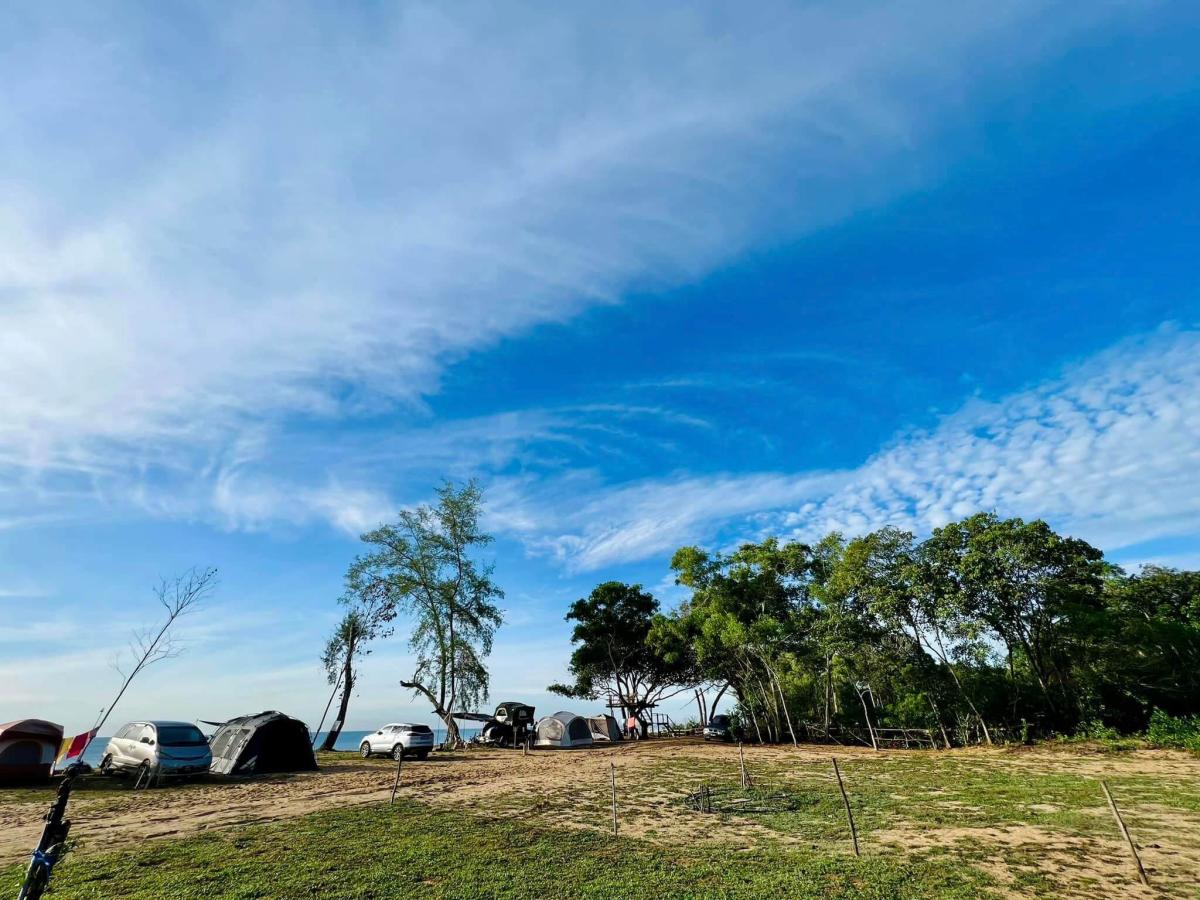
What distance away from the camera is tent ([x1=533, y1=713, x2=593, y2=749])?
3731cm

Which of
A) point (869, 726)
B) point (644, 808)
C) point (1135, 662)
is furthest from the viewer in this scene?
point (869, 726)

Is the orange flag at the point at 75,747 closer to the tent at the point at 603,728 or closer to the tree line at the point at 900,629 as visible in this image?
the tree line at the point at 900,629

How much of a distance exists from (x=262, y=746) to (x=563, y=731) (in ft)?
68.1

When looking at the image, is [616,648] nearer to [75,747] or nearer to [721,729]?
[721,729]

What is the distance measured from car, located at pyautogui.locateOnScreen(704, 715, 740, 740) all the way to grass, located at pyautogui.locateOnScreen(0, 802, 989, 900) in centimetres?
3263

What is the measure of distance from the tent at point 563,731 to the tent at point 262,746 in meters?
18.4

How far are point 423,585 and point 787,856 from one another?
29841 millimetres

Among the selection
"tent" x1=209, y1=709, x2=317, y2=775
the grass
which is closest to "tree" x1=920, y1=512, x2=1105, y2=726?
the grass

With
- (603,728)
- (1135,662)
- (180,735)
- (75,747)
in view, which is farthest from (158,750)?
(1135,662)

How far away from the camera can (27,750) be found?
17.9 m

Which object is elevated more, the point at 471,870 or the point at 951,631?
the point at 951,631

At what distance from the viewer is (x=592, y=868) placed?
8977 millimetres

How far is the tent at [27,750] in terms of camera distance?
17.5 meters

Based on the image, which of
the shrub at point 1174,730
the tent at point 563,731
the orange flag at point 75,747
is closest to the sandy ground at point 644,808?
the shrub at point 1174,730
